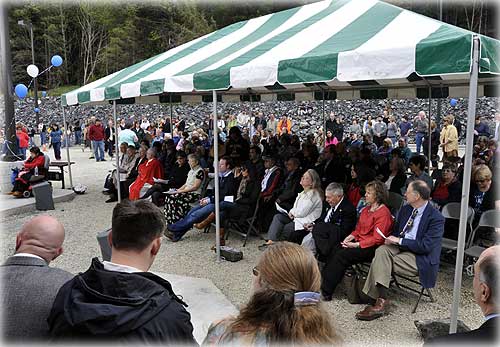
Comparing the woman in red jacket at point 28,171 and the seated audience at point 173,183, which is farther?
the woman in red jacket at point 28,171

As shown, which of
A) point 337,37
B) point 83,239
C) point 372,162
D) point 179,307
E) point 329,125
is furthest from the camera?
point 329,125

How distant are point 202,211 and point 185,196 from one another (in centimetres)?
74

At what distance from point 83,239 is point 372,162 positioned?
4669 mm

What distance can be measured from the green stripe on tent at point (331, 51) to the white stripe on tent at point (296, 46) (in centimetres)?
12

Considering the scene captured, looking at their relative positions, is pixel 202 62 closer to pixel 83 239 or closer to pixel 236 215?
pixel 236 215

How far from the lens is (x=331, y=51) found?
13.9 ft

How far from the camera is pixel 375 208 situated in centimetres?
424

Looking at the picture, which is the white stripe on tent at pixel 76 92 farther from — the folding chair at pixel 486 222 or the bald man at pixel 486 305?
the bald man at pixel 486 305

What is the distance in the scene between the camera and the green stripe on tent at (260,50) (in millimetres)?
5152

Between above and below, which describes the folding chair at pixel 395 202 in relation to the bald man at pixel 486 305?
below

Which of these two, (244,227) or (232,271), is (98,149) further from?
(232,271)

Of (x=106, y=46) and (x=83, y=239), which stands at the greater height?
(x=106, y=46)

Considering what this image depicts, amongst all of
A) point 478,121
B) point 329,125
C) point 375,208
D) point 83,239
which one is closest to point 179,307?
point 375,208

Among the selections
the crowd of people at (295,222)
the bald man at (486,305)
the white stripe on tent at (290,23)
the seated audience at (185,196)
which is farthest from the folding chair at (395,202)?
the bald man at (486,305)
